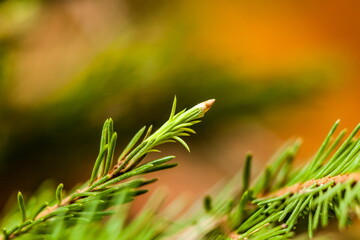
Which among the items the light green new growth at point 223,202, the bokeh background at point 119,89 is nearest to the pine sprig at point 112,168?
the light green new growth at point 223,202

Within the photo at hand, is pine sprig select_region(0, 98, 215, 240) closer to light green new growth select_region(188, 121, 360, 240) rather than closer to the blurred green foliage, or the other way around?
light green new growth select_region(188, 121, 360, 240)

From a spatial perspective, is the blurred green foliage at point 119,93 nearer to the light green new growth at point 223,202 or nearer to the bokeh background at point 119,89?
the bokeh background at point 119,89

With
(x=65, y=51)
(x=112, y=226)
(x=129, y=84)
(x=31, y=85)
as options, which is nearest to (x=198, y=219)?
(x=112, y=226)

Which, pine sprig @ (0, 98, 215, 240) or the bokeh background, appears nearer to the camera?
pine sprig @ (0, 98, 215, 240)

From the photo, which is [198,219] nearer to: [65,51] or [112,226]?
[112,226]

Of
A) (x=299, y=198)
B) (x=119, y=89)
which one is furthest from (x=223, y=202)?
(x=119, y=89)

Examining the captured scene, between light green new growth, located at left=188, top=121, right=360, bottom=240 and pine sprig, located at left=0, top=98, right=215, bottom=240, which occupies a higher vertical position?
pine sprig, located at left=0, top=98, right=215, bottom=240

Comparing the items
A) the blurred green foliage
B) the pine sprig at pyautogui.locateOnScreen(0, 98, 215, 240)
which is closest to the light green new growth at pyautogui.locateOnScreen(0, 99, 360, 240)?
the pine sprig at pyautogui.locateOnScreen(0, 98, 215, 240)

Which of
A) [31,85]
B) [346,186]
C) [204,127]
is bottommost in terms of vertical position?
[346,186]
